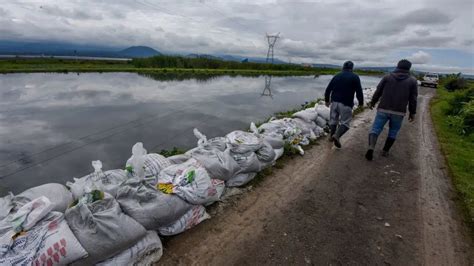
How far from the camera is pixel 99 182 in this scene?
91.3 inches


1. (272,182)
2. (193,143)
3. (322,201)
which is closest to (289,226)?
(322,201)

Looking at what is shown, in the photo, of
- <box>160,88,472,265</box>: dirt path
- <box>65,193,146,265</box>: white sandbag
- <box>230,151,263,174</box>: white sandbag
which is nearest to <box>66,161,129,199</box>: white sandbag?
<box>65,193,146,265</box>: white sandbag

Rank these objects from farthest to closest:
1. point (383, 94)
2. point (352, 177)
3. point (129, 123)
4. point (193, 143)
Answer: point (129, 123)
point (193, 143)
point (383, 94)
point (352, 177)

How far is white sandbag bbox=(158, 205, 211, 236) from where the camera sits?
7.78ft

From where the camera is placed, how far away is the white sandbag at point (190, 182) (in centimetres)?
249

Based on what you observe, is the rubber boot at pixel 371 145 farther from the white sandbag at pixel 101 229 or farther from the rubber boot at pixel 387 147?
the white sandbag at pixel 101 229

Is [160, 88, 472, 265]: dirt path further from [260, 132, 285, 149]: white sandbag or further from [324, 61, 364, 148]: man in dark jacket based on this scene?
[324, 61, 364, 148]: man in dark jacket

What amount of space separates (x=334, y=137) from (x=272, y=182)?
6.81ft

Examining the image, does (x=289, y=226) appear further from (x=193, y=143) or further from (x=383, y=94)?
(x=193, y=143)

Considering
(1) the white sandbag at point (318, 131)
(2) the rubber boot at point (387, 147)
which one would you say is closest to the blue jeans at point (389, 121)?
(2) the rubber boot at point (387, 147)

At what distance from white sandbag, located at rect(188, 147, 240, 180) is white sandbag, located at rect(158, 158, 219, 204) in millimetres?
205

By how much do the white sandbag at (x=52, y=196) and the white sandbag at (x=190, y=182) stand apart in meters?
0.77

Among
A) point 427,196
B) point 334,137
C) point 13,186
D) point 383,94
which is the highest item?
point 383,94

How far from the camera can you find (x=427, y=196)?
3.46 metres
